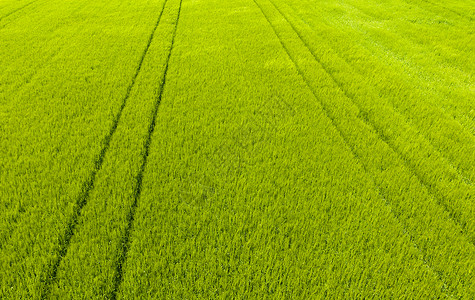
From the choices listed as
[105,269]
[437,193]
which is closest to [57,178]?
[105,269]

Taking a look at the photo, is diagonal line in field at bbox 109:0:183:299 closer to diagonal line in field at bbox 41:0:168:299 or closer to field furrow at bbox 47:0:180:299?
field furrow at bbox 47:0:180:299

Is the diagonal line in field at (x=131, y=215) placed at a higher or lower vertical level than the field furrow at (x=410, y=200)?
higher

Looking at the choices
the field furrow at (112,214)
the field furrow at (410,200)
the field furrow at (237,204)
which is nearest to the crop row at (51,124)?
the field furrow at (112,214)

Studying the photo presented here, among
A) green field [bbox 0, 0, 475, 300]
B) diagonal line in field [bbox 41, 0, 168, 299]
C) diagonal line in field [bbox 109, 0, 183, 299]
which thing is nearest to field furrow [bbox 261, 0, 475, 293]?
green field [bbox 0, 0, 475, 300]

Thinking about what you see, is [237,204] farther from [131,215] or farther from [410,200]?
[410,200]

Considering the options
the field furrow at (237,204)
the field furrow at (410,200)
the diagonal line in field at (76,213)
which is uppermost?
the diagonal line in field at (76,213)

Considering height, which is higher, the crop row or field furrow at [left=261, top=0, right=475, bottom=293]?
the crop row

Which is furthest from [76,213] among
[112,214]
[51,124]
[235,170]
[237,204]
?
[51,124]

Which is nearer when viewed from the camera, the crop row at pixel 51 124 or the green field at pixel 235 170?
the green field at pixel 235 170

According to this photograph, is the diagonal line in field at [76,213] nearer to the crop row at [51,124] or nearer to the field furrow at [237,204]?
the crop row at [51,124]
